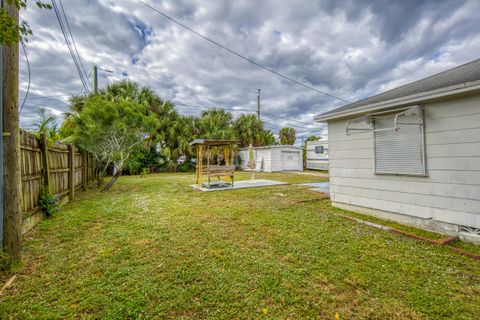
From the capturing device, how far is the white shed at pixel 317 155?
17141 millimetres

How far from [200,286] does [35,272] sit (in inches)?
76.0

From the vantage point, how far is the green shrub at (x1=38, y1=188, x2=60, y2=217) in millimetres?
3939

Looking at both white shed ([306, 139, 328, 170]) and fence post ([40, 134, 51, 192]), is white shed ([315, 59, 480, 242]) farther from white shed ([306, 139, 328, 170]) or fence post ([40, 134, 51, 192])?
white shed ([306, 139, 328, 170])

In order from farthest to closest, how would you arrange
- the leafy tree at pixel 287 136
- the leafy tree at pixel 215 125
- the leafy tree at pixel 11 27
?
the leafy tree at pixel 287 136
the leafy tree at pixel 215 125
the leafy tree at pixel 11 27

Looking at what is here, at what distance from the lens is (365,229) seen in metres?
3.57

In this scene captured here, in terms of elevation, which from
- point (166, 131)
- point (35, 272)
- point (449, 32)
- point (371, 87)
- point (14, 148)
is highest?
point (371, 87)

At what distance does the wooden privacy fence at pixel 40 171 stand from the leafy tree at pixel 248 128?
46.0ft

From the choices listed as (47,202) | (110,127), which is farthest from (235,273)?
(110,127)

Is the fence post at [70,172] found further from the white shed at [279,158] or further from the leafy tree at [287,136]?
the leafy tree at [287,136]

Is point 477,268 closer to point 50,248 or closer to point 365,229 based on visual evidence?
point 365,229

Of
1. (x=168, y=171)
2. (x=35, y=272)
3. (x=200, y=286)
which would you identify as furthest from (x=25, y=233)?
(x=168, y=171)

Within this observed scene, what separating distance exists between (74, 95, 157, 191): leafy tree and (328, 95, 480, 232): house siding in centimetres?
756

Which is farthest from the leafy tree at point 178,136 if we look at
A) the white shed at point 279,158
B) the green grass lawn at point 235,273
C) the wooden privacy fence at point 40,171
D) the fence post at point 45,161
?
the green grass lawn at point 235,273

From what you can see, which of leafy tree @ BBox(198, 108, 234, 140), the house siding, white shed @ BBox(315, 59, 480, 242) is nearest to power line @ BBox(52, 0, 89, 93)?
leafy tree @ BBox(198, 108, 234, 140)
